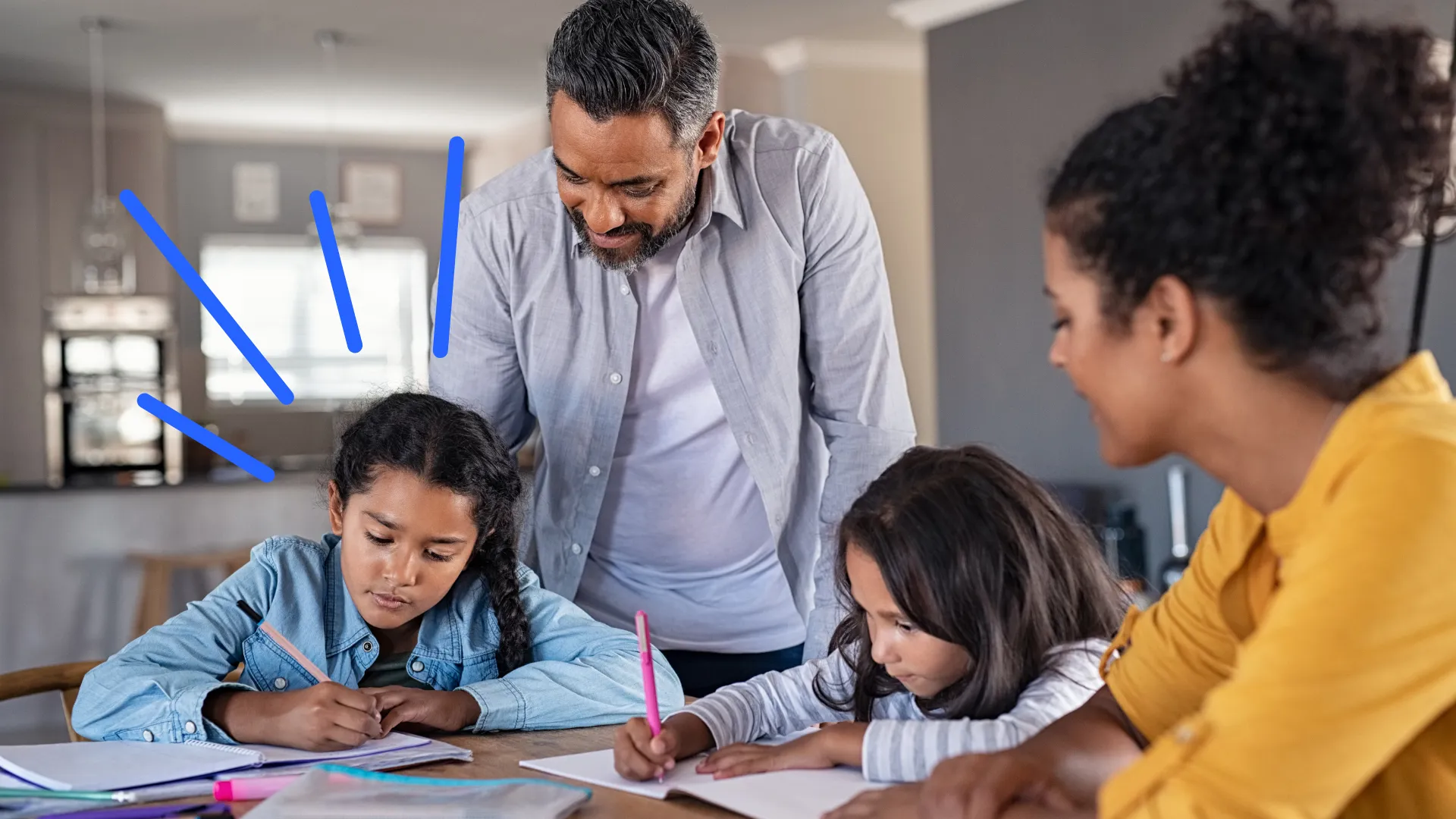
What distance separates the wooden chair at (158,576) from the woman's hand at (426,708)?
139 inches

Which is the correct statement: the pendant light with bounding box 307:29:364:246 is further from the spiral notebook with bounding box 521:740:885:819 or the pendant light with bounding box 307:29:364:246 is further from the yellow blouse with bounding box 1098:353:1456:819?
the yellow blouse with bounding box 1098:353:1456:819

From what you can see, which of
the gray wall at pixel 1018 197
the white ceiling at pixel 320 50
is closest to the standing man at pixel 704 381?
the gray wall at pixel 1018 197

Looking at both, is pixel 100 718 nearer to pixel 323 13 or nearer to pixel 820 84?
pixel 323 13

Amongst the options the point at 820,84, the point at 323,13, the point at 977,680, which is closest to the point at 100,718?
the point at 977,680

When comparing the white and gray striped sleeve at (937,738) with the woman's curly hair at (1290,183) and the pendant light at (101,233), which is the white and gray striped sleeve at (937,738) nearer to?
the woman's curly hair at (1290,183)

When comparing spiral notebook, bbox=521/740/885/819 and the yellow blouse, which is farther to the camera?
spiral notebook, bbox=521/740/885/819

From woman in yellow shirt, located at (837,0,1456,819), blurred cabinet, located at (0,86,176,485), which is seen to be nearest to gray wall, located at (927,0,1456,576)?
woman in yellow shirt, located at (837,0,1456,819)

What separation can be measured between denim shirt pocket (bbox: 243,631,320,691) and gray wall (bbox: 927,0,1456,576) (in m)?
3.72

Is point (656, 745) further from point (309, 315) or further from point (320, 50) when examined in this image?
point (309, 315)

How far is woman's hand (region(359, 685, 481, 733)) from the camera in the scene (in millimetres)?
1435

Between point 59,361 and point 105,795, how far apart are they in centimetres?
689

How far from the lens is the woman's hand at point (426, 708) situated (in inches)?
56.5

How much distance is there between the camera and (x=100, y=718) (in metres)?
1.45

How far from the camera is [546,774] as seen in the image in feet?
4.19
